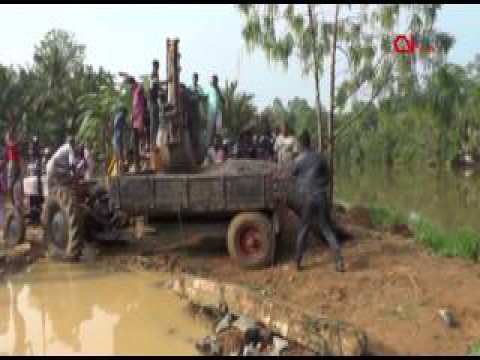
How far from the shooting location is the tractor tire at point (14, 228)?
492 inches

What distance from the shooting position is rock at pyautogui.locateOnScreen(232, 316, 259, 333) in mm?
7137

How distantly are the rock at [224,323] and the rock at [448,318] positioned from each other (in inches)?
89.6

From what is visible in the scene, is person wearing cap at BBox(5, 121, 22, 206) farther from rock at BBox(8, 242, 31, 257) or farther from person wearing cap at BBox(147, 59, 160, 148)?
person wearing cap at BBox(147, 59, 160, 148)

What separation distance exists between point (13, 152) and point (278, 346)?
7610mm

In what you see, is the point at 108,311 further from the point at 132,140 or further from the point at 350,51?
the point at 350,51

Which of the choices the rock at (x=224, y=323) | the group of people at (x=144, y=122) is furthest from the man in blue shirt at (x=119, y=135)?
the rock at (x=224, y=323)

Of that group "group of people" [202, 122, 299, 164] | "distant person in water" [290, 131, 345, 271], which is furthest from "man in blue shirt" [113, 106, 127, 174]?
"distant person in water" [290, 131, 345, 271]

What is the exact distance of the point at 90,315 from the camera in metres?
9.02

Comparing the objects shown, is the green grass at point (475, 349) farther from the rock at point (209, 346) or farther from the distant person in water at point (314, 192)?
the distant person in water at point (314, 192)

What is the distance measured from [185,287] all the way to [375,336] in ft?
9.95

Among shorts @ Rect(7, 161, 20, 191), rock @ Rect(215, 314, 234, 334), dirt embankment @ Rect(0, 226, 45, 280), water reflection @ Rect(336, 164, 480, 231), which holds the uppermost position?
shorts @ Rect(7, 161, 20, 191)

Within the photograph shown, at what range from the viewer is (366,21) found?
1501 centimetres

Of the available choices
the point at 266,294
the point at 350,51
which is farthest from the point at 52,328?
the point at 350,51

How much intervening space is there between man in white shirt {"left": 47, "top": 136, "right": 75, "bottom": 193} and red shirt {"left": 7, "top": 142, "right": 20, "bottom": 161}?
117 cm
